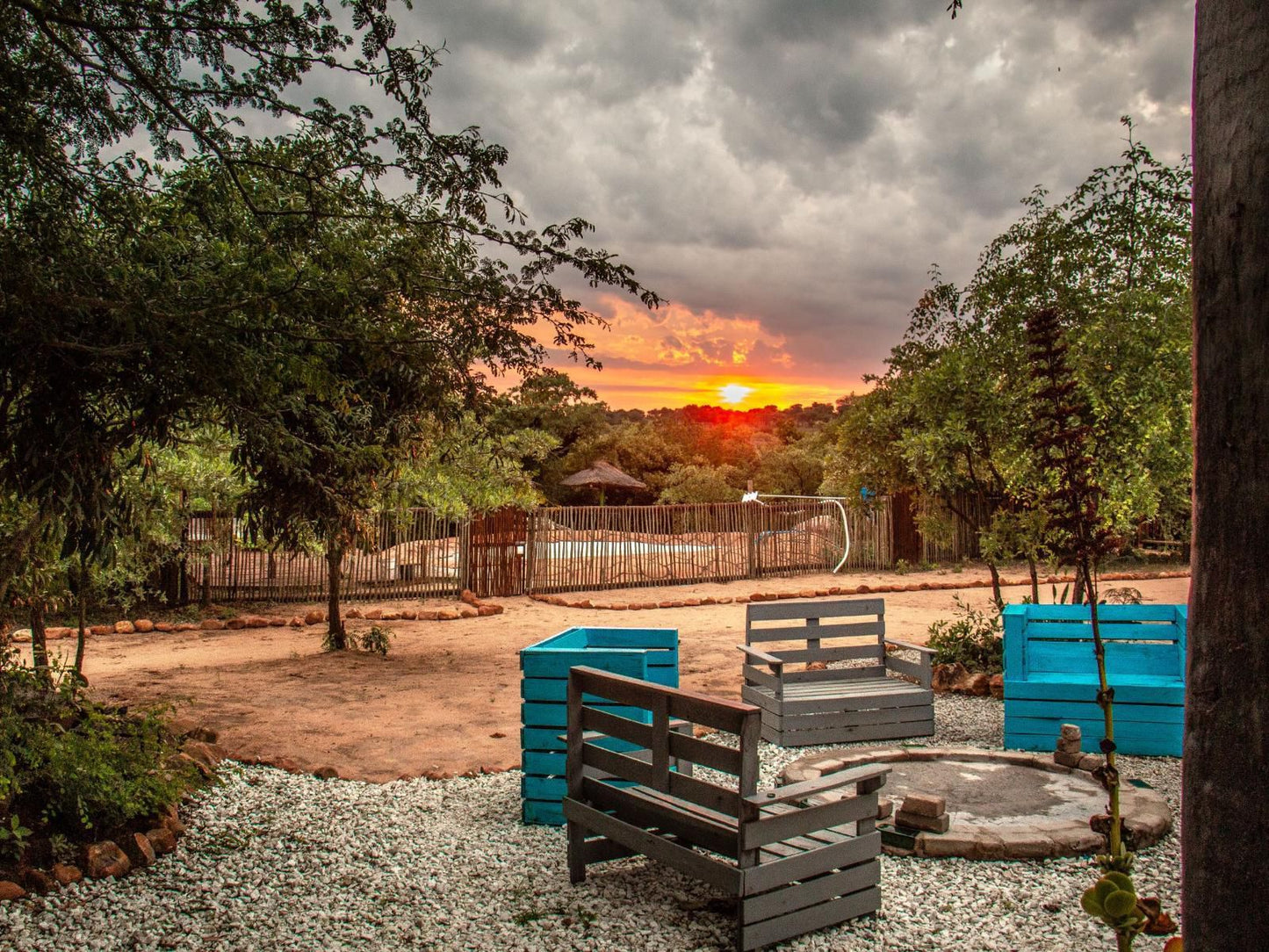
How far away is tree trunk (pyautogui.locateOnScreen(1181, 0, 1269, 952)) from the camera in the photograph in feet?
5.19

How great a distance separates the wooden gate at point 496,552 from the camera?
15688mm

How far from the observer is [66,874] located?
363 cm

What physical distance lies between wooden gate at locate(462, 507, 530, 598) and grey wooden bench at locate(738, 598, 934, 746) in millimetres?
9487

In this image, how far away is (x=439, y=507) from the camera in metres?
12.0

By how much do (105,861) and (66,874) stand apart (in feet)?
0.49

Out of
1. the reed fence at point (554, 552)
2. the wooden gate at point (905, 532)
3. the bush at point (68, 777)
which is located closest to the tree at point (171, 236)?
the bush at point (68, 777)

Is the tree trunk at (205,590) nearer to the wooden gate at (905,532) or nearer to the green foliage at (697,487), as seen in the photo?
the wooden gate at (905,532)

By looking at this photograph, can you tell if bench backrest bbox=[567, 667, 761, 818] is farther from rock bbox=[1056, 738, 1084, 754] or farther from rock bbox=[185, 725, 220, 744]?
rock bbox=[185, 725, 220, 744]

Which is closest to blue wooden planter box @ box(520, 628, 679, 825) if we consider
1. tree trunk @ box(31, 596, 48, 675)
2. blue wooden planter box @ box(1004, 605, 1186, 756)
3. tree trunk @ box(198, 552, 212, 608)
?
blue wooden planter box @ box(1004, 605, 1186, 756)

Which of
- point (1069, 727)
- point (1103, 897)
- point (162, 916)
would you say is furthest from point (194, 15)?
point (1069, 727)

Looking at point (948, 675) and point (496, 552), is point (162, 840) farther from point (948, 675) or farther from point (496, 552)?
point (496, 552)

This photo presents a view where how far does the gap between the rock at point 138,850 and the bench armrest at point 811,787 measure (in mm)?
2660

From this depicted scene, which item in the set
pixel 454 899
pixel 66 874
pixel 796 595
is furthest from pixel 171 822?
pixel 796 595

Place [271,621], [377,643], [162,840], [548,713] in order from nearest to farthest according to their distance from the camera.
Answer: [162,840], [548,713], [377,643], [271,621]
